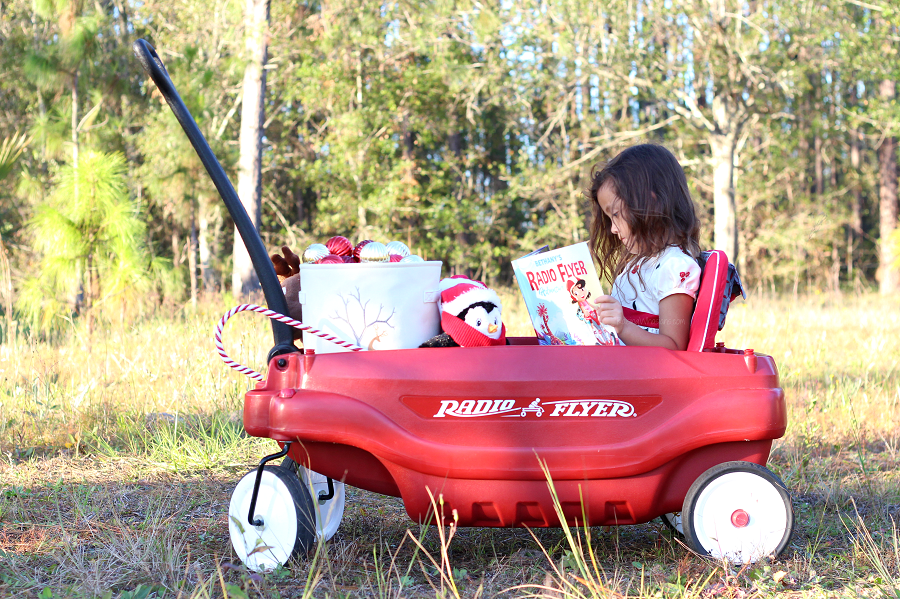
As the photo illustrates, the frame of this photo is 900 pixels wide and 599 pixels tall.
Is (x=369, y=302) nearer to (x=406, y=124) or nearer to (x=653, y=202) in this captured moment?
(x=653, y=202)

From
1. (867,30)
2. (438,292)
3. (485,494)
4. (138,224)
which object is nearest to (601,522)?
(485,494)

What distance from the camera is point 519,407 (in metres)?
1.84

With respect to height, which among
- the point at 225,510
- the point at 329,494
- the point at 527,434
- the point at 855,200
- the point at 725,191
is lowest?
the point at 225,510

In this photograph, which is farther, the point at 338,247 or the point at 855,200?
the point at 855,200

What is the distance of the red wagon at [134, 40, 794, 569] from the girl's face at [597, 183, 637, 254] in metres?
0.42

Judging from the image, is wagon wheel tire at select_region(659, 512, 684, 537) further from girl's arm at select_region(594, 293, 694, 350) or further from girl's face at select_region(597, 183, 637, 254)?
girl's face at select_region(597, 183, 637, 254)

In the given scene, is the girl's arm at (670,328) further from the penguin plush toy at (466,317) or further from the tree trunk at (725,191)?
the tree trunk at (725,191)

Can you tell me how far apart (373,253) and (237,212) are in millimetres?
372

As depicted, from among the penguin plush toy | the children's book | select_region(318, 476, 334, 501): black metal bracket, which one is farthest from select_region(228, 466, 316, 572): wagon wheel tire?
the children's book

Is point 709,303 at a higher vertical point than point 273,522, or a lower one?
higher

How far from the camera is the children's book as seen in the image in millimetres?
2068

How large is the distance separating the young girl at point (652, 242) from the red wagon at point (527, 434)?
160 millimetres

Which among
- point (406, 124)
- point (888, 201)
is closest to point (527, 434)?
point (406, 124)

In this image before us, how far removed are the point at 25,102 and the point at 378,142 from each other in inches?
260
